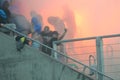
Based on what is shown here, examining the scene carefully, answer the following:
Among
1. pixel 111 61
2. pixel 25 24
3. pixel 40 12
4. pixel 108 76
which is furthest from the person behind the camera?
pixel 40 12

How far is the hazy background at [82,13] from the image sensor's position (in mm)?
14734

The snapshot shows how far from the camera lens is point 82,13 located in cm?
1522

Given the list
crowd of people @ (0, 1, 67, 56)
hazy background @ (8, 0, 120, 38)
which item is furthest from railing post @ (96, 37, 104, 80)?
hazy background @ (8, 0, 120, 38)

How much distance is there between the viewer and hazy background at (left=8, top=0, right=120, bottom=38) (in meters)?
14.7

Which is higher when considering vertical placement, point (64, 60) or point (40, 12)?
point (40, 12)

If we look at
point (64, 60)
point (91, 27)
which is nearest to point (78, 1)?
point (91, 27)

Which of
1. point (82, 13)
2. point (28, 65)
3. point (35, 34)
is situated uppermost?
point (82, 13)

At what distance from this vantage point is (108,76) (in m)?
9.51

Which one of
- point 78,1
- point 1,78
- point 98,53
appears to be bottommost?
point 1,78

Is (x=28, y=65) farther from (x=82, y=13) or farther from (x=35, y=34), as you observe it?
(x=82, y=13)

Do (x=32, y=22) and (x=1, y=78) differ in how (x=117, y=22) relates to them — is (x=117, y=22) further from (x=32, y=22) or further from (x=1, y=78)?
(x=1, y=78)

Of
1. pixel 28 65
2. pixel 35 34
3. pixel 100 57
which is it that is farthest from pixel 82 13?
pixel 100 57

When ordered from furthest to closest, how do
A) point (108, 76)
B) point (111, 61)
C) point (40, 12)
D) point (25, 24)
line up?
1. point (40, 12)
2. point (25, 24)
3. point (111, 61)
4. point (108, 76)

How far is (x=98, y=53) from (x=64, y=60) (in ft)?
4.10
